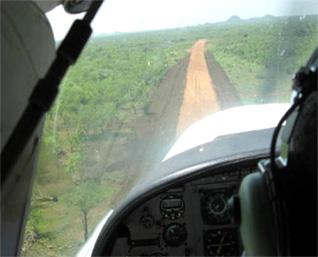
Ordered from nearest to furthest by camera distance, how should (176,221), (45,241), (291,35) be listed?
(45,241), (176,221), (291,35)

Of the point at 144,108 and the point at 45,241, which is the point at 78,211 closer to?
the point at 45,241

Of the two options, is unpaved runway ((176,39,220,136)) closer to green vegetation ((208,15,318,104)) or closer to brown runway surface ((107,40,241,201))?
brown runway surface ((107,40,241,201))

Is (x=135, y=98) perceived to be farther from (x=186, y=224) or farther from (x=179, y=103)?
(x=186, y=224)

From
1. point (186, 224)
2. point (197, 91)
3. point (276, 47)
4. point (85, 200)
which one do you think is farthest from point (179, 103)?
point (186, 224)

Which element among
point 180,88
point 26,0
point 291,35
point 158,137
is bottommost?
point 26,0

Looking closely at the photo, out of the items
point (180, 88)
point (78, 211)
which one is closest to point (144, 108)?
point (180, 88)

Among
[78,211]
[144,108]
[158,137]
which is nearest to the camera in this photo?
[78,211]

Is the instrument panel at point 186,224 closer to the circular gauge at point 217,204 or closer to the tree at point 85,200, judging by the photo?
the circular gauge at point 217,204
